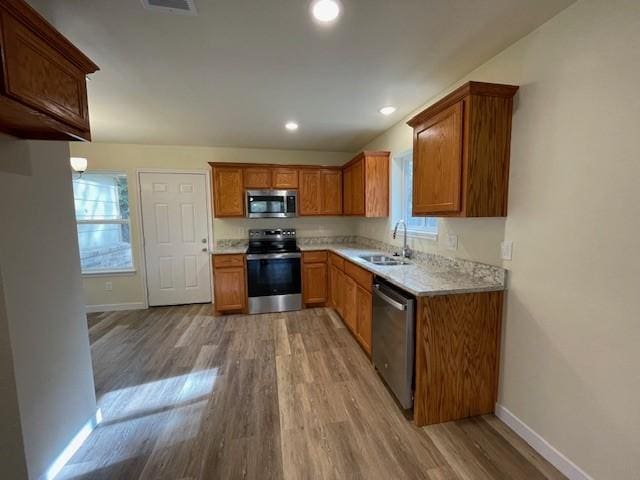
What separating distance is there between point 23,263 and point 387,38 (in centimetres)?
234

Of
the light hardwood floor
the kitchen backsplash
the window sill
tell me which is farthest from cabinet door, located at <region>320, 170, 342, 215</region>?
the window sill

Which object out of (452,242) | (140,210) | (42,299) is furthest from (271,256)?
(42,299)

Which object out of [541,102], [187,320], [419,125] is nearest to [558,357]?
[541,102]

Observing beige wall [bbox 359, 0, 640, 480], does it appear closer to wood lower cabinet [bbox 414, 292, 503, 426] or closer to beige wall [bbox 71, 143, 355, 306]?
wood lower cabinet [bbox 414, 292, 503, 426]

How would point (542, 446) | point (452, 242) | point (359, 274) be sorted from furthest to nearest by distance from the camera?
point (359, 274)
point (452, 242)
point (542, 446)

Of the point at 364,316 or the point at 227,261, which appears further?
the point at 227,261

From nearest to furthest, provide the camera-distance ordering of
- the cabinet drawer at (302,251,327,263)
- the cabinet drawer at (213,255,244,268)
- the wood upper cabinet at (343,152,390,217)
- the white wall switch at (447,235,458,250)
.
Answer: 1. the white wall switch at (447,235,458,250)
2. the wood upper cabinet at (343,152,390,217)
3. the cabinet drawer at (213,255,244,268)
4. the cabinet drawer at (302,251,327,263)

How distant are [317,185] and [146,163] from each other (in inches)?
103

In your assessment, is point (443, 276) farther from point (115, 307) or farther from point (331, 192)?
point (115, 307)

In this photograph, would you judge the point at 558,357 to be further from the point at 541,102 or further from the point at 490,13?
the point at 490,13

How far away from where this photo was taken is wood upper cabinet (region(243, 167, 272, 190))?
13.4 ft

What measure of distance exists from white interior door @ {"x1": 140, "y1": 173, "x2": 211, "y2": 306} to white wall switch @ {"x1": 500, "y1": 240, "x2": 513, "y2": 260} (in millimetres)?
3960

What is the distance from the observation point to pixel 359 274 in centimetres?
283

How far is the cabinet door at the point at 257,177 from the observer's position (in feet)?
13.4
